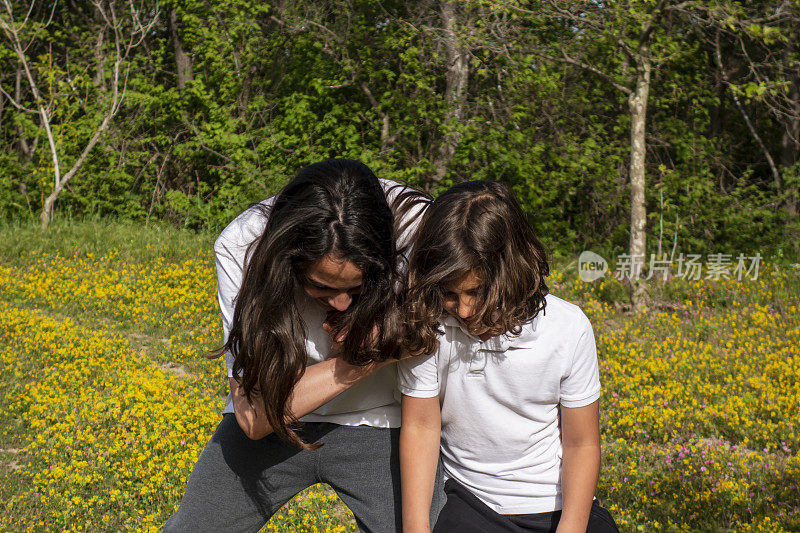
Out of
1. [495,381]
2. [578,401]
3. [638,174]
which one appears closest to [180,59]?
[638,174]

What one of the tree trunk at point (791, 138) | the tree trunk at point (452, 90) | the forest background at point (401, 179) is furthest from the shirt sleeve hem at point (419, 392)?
the tree trunk at point (791, 138)

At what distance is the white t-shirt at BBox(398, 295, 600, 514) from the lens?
210 centimetres

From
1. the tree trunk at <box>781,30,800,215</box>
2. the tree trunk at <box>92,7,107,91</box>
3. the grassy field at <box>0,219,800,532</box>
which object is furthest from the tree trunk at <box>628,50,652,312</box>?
the tree trunk at <box>92,7,107,91</box>

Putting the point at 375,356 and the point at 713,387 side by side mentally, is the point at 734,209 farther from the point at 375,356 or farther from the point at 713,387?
the point at 375,356

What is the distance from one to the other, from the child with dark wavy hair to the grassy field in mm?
1507

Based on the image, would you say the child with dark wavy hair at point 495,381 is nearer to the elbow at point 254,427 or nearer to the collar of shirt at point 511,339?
the collar of shirt at point 511,339

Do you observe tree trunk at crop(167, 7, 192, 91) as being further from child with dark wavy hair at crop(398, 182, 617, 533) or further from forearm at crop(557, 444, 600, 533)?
forearm at crop(557, 444, 600, 533)

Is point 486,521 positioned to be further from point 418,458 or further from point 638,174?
point 638,174

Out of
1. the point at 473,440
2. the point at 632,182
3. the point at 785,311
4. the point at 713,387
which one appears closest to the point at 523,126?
the point at 632,182

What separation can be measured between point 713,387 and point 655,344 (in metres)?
1.03

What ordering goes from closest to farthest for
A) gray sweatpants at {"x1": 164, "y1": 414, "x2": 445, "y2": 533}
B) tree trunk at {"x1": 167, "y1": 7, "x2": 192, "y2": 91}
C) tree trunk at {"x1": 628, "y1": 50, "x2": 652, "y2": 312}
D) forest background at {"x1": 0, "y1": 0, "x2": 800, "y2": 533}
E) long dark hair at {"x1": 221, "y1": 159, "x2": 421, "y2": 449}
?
long dark hair at {"x1": 221, "y1": 159, "x2": 421, "y2": 449} < gray sweatpants at {"x1": 164, "y1": 414, "x2": 445, "y2": 533} < forest background at {"x1": 0, "y1": 0, "x2": 800, "y2": 533} < tree trunk at {"x1": 628, "y1": 50, "x2": 652, "y2": 312} < tree trunk at {"x1": 167, "y1": 7, "x2": 192, "y2": 91}

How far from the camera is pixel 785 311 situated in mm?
7172

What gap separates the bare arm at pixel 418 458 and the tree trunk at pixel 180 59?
11099 millimetres

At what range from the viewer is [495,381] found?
212 centimetres
